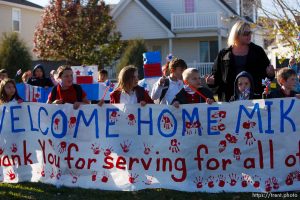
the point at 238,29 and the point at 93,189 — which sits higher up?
the point at 238,29

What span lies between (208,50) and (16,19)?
13.2 meters

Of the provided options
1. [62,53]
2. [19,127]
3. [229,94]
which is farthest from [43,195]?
[62,53]

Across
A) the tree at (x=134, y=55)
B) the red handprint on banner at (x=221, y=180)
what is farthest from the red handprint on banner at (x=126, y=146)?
the tree at (x=134, y=55)

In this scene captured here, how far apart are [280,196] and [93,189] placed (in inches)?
92.0

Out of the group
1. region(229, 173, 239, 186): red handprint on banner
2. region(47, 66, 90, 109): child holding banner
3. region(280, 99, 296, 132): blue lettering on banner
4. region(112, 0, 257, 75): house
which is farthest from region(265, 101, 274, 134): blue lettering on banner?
region(112, 0, 257, 75): house

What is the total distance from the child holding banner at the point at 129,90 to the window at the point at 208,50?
95.8ft

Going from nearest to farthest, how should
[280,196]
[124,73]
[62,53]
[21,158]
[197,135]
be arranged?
[280,196], [197,135], [124,73], [21,158], [62,53]

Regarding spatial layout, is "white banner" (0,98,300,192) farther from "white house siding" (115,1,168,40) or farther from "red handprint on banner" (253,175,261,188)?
"white house siding" (115,1,168,40)

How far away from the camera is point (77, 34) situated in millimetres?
27875

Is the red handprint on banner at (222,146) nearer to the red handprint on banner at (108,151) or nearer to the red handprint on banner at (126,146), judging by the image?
the red handprint on banner at (126,146)

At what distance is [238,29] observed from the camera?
6.76 meters

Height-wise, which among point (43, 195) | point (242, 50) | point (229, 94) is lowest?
point (43, 195)

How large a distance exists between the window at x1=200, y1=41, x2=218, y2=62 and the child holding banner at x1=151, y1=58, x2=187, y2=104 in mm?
28299

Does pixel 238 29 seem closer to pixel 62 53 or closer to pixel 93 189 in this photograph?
pixel 93 189
